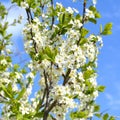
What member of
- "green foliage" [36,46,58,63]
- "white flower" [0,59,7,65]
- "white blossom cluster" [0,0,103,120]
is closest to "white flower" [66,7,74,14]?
"white blossom cluster" [0,0,103,120]

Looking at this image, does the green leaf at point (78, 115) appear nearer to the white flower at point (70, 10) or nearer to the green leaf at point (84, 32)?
the green leaf at point (84, 32)

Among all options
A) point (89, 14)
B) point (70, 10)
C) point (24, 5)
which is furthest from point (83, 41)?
point (24, 5)

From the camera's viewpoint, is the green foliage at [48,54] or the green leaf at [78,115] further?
the green leaf at [78,115]

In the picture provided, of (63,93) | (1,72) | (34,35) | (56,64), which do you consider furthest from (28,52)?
(1,72)

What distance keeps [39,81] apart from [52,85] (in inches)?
24.8

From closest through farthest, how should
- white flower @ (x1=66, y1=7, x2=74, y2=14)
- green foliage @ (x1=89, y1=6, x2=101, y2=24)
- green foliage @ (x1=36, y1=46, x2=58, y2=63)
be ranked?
green foliage @ (x1=36, y1=46, x2=58, y2=63), green foliage @ (x1=89, y1=6, x2=101, y2=24), white flower @ (x1=66, y1=7, x2=74, y2=14)

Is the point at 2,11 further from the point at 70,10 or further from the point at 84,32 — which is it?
the point at 84,32

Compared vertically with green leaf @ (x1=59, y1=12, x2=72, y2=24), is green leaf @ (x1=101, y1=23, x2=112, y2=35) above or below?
above

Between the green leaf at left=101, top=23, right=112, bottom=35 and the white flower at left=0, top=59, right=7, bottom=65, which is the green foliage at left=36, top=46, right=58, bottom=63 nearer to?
the green leaf at left=101, top=23, right=112, bottom=35

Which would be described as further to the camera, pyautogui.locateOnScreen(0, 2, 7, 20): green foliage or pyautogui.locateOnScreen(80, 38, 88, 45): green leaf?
pyautogui.locateOnScreen(0, 2, 7, 20): green foliage

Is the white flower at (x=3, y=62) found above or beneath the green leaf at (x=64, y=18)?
above

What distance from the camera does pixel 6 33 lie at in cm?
996

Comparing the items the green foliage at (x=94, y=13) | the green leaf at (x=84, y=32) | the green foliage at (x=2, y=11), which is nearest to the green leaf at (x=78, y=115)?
the green leaf at (x=84, y=32)

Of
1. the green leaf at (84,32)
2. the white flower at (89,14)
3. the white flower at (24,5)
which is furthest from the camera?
the white flower at (24,5)
